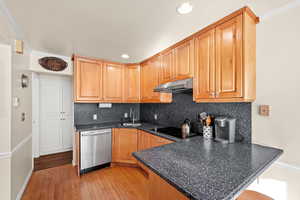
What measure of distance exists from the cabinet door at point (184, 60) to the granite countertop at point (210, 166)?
107cm

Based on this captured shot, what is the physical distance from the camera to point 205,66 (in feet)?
5.51

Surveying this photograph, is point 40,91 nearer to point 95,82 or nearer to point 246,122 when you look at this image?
point 95,82

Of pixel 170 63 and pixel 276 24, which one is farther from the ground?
pixel 276 24

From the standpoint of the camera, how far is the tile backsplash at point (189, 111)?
5.27 feet

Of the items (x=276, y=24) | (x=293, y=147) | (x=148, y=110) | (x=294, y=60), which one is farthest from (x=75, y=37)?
(x=293, y=147)

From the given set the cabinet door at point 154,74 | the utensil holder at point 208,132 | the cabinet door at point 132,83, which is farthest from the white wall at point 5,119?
the utensil holder at point 208,132

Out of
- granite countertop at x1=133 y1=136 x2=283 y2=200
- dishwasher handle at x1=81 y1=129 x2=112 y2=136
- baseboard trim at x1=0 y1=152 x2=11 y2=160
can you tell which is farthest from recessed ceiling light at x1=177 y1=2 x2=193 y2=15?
baseboard trim at x1=0 y1=152 x2=11 y2=160

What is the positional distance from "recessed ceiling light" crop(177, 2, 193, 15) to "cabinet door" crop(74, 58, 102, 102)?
2.17 meters

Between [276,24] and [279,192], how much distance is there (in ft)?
5.71

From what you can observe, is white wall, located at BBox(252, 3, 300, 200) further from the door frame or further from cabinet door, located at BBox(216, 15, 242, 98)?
the door frame

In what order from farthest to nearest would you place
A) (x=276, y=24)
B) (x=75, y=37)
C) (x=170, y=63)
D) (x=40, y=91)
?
(x=40, y=91) → (x=170, y=63) → (x=75, y=37) → (x=276, y=24)

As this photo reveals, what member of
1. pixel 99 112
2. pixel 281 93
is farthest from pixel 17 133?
pixel 281 93

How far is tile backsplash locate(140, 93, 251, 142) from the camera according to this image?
1607mm

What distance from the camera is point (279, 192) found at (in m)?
1.31
